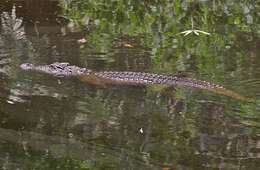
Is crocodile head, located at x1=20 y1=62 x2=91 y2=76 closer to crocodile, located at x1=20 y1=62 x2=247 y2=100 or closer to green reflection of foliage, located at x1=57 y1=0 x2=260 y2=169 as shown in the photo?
crocodile, located at x1=20 y1=62 x2=247 y2=100

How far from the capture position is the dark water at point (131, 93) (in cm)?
472

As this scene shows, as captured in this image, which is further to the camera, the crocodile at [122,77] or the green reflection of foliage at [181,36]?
the crocodile at [122,77]

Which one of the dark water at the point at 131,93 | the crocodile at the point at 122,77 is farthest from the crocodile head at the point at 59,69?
the dark water at the point at 131,93

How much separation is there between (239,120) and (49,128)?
177 cm

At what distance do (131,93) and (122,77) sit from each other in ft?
1.06

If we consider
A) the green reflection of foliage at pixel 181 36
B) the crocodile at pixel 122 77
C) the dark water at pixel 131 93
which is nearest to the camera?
the dark water at pixel 131 93

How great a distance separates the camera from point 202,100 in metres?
5.94

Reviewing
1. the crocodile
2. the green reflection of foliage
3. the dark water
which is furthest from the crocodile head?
the green reflection of foliage

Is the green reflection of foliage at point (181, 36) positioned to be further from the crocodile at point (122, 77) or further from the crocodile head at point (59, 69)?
the crocodile head at point (59, 69)

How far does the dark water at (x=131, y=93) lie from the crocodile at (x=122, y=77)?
0.08 metres

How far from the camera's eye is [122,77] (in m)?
6.47

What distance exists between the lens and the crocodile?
6.13 metres

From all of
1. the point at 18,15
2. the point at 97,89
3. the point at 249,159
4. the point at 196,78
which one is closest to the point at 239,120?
the point at 249,159

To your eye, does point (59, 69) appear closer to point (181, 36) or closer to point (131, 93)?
point (131, 93)
